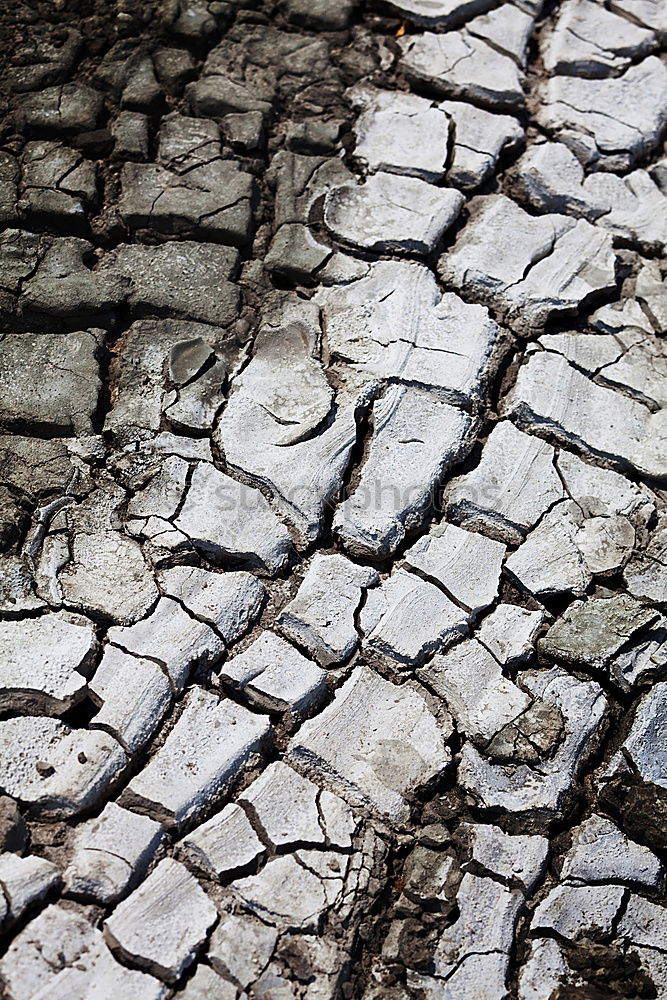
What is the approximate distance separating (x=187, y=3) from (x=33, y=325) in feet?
3.70

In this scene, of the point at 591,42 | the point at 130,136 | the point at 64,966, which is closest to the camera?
the point at 64,966

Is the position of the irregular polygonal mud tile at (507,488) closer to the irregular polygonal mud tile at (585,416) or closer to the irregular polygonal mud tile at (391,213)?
the irregular polygonal mud tile at (585,416)

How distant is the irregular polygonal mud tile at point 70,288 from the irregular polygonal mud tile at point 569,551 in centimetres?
107

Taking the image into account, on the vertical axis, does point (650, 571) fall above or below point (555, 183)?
below

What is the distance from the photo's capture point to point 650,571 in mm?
1993

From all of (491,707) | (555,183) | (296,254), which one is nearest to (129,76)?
(296,254)

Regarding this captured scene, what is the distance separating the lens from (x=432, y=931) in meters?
1.63

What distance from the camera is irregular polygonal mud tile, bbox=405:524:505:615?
1953 mm

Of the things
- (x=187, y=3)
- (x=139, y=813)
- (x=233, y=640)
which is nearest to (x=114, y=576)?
(x=233, y=640)

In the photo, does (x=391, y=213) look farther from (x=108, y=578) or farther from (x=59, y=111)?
(x=108, y=578)

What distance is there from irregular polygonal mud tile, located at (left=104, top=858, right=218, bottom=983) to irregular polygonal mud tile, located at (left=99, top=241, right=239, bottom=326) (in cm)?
122

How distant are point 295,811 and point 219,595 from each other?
0.44m

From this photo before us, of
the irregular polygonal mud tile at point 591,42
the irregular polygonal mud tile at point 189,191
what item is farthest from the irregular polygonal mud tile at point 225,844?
the irregular polygonal mud tile at point 591,42

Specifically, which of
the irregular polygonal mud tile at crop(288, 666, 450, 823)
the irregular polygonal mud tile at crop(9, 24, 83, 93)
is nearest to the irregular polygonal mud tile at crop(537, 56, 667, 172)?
the irregular polygonal mud tile at crop(9, 24, 83, 93)
